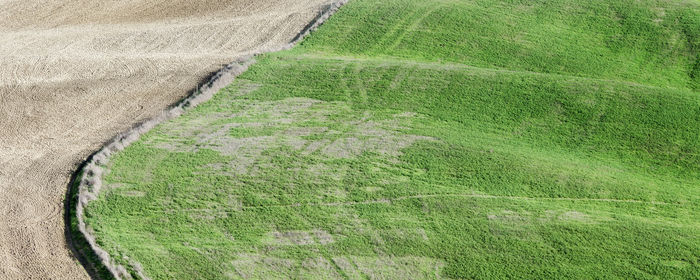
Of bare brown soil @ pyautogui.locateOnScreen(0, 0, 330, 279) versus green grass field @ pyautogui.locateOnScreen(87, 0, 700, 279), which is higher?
bare brown soil @ pyautogui.locateOnScreen(0, 0, 330, 279)

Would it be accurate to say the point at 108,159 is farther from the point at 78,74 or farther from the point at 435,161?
the point at 435,161

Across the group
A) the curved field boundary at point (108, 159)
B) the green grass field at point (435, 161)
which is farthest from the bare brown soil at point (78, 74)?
the green grass field at point (435, 161)

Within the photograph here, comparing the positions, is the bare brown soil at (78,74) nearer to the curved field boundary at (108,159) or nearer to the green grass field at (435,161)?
the curved field boundary at (108,159)

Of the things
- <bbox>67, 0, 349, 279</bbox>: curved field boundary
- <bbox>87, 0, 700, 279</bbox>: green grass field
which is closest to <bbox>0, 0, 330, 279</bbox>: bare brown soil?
<bbox>67, 0, 349, 279</bbox>: curved field boundary

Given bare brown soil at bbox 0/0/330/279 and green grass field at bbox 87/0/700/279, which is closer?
green grass field at bbox 87/0/700/279

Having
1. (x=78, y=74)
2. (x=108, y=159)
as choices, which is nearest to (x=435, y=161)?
(x=108, y=159)

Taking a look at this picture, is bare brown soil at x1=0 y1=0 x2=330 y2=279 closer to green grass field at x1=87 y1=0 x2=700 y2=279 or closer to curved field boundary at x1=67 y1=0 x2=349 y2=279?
curved field boundary at x1=67 y1=0 x2=349 y2=279
